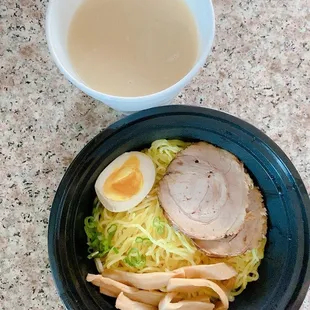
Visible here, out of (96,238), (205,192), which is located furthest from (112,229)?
(205,192)

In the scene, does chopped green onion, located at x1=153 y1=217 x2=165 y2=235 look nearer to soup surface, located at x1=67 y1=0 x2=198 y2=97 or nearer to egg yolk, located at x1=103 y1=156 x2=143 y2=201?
egg yolk, located at x1=103 y1=156 x2=143 y2=201

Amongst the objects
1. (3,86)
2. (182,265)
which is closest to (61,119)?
(3,86)

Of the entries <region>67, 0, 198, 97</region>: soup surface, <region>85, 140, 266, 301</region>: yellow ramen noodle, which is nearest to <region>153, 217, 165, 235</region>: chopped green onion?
<region>85, 140, 266, 301</region>: yellow ramen noodle

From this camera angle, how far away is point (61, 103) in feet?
3.91

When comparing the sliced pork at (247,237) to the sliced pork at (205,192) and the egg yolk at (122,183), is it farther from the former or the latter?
the egg yolk at (122,183)

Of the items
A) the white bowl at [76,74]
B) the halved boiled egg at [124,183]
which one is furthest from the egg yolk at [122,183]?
the white bowl at [76,74]

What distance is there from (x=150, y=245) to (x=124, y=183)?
0.12 metres

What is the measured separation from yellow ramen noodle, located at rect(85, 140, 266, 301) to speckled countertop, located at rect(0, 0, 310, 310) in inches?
4.2

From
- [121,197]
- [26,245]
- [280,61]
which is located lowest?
[26,245]

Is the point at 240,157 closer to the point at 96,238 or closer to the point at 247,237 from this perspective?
the point at 247,237

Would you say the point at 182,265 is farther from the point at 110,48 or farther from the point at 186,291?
the point at 110,48

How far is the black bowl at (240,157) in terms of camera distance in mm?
1056

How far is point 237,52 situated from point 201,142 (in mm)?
203

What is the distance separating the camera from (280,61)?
47.6 inches
